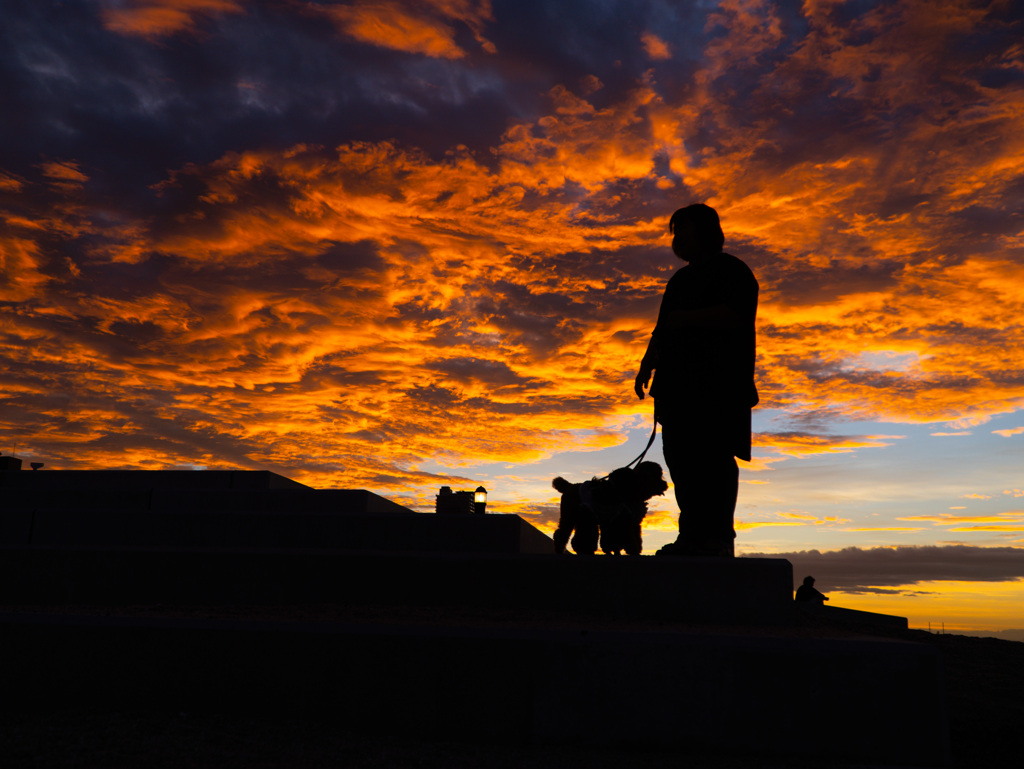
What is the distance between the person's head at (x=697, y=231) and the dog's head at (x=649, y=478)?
1.91m

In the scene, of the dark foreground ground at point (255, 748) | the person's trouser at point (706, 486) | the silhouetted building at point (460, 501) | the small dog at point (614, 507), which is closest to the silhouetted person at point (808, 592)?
the silhouetted building at point (460, 501)

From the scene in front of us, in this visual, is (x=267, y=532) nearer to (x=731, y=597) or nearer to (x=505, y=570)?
(x=505, y=570)

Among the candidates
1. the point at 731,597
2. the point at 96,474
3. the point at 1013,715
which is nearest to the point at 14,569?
the point at 731,597

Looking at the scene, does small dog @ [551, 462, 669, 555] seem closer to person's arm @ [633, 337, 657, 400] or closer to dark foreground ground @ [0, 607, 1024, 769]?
person's arm @ [633, 337, 657, 400]

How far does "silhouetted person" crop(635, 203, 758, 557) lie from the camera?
207 inches

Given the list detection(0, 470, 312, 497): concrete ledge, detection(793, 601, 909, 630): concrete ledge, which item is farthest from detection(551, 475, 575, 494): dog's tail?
detection(793, 601, 909, 630): concrete ledge

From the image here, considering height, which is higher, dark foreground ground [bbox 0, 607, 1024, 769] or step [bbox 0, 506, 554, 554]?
step [bbox 0, 506, 554, 554]

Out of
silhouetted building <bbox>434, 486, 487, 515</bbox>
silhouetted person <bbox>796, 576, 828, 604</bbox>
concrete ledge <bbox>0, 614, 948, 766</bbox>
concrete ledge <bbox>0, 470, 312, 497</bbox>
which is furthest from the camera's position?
silhouetted person <bbox>796, 576, 828, 604</bbox>

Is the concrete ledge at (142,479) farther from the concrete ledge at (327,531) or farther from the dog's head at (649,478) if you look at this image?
the dog's head at (649,478)

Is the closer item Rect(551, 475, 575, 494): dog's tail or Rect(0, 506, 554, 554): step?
Rect(551, 475, 575, 494): dog's tail

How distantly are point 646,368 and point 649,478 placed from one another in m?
1.16

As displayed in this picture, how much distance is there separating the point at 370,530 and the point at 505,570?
2.80 m

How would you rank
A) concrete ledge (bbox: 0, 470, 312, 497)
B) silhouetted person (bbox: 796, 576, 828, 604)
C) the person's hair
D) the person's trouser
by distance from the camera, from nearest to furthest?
the person's trouser, the person's hair, concrete ledge (bbox: 0, 470, 312, 497), silhouetted person (bbox: 796, 576, 828, 604)

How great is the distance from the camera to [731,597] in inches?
192
